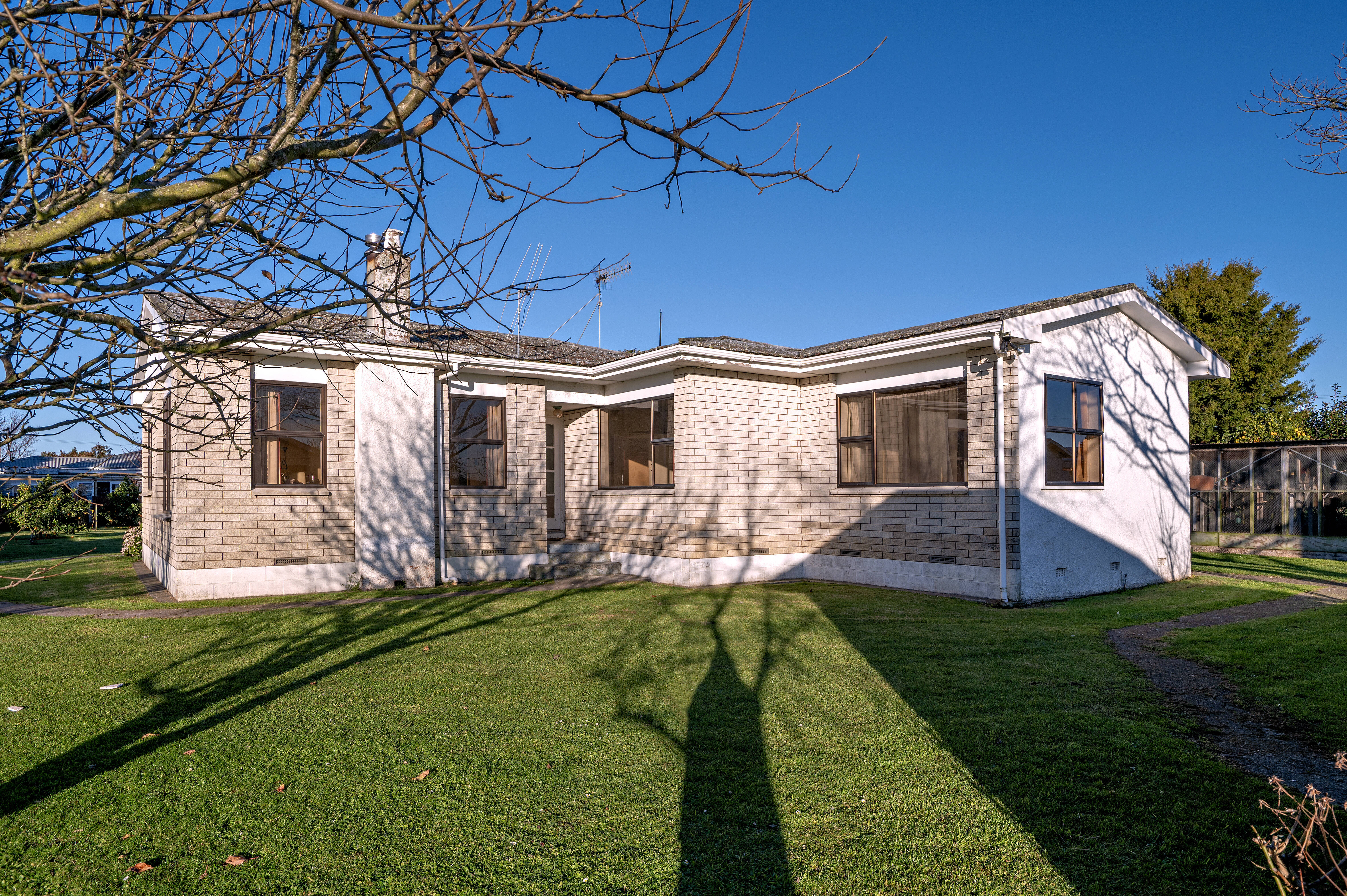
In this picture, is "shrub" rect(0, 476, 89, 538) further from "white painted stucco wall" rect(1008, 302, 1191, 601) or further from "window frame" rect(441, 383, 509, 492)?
"white painted stucco wall" rect(1008, 302, 1191, 601)

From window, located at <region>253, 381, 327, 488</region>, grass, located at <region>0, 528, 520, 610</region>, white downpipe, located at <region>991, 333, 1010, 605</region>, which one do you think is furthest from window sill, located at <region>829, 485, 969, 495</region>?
window, located at <region>253, 381, 327, 488</region>

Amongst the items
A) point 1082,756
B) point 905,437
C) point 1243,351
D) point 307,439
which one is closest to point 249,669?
point 307,439

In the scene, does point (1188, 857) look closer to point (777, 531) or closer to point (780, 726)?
point (780, 726)

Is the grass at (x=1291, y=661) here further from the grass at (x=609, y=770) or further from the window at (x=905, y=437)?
the window at (x=905, y=437)

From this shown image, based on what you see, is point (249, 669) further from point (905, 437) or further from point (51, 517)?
point (51, 517)

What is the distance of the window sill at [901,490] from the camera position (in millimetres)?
11008

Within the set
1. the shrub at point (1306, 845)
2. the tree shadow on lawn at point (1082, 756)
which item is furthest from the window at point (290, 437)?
the shrub at point (1306, 845)

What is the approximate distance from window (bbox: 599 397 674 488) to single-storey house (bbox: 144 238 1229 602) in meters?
0.05

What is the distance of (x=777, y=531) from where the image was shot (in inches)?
516

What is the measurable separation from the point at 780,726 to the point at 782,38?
13.3 feet

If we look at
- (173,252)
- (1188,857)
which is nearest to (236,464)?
(173,252)

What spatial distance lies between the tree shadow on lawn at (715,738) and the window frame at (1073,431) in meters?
4.67

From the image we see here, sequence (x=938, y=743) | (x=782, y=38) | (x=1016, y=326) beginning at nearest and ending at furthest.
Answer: (x=782, y=38)
(x=938, y=743)
(x=1016, y=326)

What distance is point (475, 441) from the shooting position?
43.0 ft
